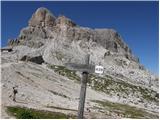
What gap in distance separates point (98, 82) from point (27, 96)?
218 feet

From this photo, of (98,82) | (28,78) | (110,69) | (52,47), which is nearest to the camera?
(28,78)

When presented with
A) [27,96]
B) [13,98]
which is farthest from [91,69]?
[27,96]

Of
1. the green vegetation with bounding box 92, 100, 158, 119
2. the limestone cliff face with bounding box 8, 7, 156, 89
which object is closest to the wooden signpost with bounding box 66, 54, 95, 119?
the green vegetation with bounding box 92, 100, 158, 119

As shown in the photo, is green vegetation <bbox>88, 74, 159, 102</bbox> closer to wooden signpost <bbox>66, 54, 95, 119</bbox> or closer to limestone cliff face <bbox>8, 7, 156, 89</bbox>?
limestone cliff face <bbox>8, 7, 156, 89</bbox>

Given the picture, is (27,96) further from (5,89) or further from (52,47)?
(52,47)

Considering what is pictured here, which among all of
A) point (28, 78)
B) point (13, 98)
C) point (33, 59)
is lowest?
point (13, 98)

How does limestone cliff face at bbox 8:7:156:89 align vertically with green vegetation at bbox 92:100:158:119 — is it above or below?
above

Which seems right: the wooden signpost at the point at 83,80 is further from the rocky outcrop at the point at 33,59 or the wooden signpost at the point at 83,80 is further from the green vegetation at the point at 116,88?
the rocky outcrop at the point at 33,59

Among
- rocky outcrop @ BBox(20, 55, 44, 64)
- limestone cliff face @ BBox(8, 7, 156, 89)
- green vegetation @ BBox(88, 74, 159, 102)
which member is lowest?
green vegetation @ BBox(88, 74, 159, 102)

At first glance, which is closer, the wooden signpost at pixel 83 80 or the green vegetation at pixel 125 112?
the wooden signpost at pixel 83 80

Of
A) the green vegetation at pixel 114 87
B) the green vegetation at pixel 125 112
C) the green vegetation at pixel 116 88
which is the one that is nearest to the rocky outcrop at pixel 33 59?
the green vegetation at pixel 114 87

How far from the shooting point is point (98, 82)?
119m

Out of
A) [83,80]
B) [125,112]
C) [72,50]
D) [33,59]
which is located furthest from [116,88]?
[83,80]

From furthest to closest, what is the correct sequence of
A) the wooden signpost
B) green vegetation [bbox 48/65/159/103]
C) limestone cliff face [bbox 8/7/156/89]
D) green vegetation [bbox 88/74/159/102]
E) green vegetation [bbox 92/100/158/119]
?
limestone cliff face [bbox 8/7/156/89], green vegetation [bbox 48/65/159/103], green vegetation [bbox 88/74/159/102], green vegetation [bbox 92/100/158/119], the wooden signpost
